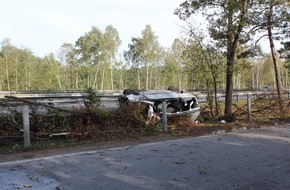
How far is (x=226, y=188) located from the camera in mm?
4926

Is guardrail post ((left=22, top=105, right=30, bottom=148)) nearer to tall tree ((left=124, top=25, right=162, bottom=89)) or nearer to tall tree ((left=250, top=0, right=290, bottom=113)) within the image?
tall tree ((left=250, top=0, right=290, bottom=113))

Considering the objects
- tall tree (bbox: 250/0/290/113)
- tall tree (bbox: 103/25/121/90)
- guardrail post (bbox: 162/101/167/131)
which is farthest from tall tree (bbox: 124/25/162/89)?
guardrail post (bbox: 162/101/167/131)

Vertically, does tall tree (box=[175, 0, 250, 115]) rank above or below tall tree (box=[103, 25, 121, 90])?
below

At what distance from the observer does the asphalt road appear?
16.7 feet

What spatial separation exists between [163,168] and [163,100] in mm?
5383

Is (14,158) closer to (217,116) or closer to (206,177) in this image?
(206,177)

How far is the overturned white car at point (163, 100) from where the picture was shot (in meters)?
10.6

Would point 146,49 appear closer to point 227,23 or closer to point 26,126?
point 227,23

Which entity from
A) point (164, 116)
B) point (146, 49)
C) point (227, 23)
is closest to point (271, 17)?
point (227, 23)

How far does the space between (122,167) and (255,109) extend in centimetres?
1098

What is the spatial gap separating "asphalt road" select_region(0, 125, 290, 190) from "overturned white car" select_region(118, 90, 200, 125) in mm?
2446

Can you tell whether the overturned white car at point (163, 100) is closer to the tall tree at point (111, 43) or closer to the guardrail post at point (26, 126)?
the guardrail post at point (26, 126)

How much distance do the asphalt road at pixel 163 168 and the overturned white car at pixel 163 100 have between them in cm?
245

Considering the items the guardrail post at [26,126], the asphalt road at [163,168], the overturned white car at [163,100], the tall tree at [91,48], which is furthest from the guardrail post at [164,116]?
the tall tree at [91,48]
